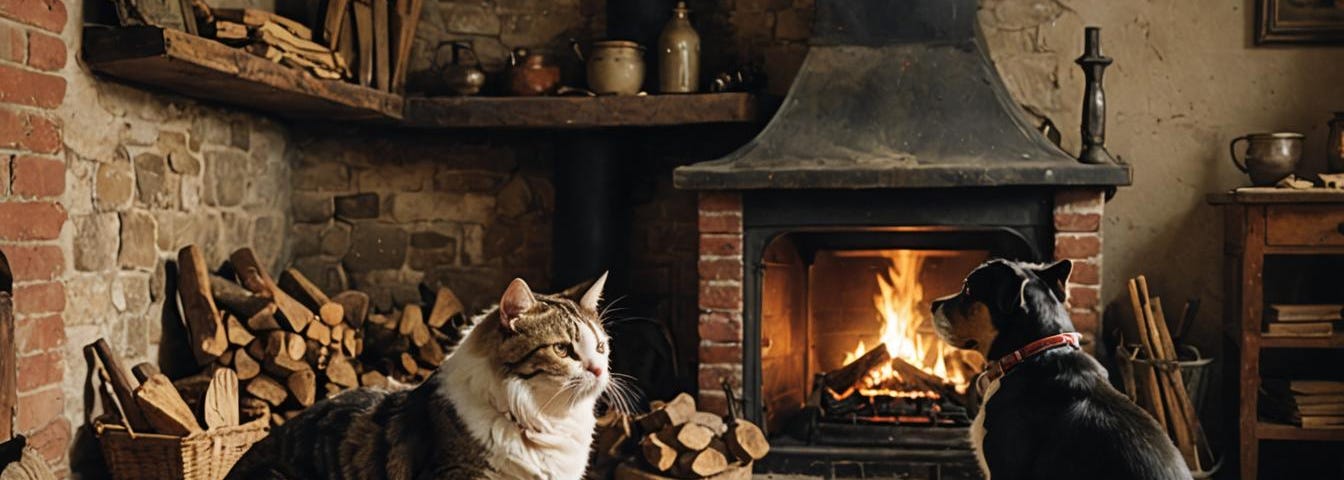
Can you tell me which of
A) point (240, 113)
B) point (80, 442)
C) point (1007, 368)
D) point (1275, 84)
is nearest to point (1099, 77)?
point (1275, 84)

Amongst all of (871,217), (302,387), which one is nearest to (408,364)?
(302,387)

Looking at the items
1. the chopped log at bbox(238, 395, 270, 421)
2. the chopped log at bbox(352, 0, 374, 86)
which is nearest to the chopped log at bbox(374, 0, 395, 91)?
the chopped log at bbox(352, 0, 374, 86)

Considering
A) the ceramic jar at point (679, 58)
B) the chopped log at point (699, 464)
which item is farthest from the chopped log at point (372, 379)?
the ceramic jar at point (679, 58)

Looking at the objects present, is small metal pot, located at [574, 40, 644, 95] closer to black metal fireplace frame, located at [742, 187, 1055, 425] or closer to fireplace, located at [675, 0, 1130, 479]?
fireplace, located at [675, 0, 1130, 479]

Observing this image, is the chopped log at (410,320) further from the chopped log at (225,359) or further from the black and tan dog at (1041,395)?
the black and tan dog at (1041,395)

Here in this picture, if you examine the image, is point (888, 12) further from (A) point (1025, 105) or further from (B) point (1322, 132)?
(B) point (1322, 132)

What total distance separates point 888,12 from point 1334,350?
1992 mm

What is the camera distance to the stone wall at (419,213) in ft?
16.0

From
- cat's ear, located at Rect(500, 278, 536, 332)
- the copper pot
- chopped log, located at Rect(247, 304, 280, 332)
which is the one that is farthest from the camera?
the copper pot

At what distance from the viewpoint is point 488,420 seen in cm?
254

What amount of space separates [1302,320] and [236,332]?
3.39m

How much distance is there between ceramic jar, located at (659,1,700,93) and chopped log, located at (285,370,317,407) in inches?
61.2

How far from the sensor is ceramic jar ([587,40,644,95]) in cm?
442

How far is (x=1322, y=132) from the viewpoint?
445cm
